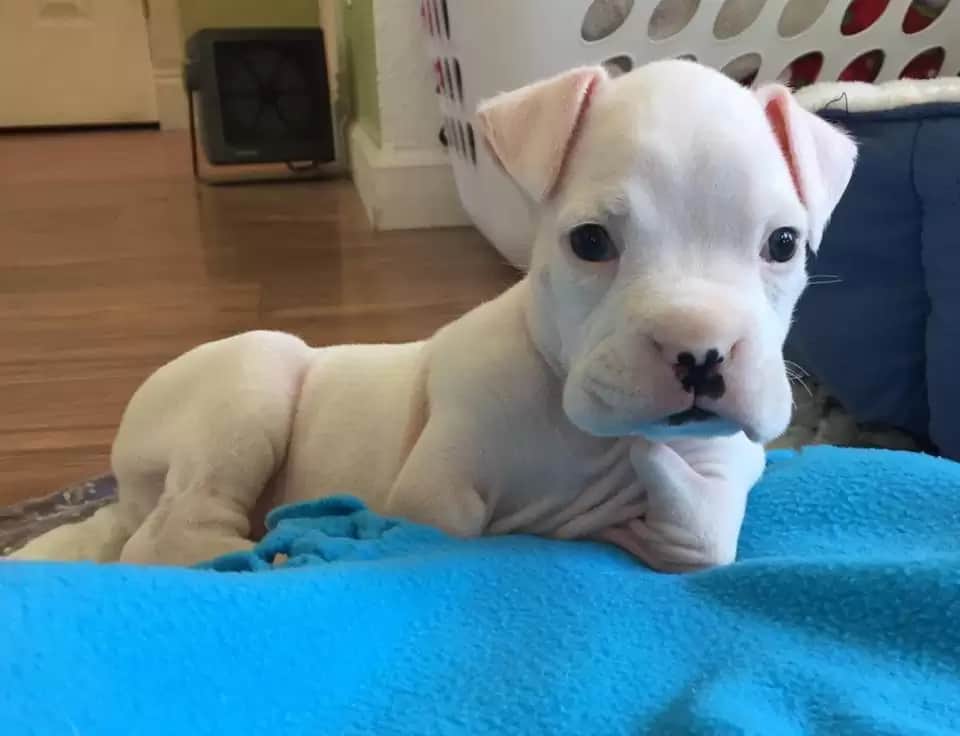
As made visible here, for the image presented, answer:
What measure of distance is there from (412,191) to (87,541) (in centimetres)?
165

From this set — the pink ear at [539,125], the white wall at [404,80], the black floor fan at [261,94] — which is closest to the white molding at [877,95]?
the pink ear at [539,125]

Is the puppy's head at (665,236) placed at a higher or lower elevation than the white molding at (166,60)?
lower

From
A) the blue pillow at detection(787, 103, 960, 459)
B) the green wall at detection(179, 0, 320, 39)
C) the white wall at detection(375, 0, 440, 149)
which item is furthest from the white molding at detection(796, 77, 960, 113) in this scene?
the green wall at detection(179, 0, 320, 39)

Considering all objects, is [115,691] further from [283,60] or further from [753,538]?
[283,60]

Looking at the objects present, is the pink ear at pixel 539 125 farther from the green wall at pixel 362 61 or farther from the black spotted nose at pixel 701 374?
the green wall at pixel 362 61

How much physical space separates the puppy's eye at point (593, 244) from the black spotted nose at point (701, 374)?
108 millimetres

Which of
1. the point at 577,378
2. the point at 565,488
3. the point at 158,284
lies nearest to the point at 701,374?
the point at 577,378

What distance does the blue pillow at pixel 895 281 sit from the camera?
129 centimetres

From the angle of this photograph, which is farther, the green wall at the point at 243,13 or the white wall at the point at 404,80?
the green wall at the point at 243,13

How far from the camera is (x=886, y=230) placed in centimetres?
136

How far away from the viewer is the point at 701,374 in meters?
0.70

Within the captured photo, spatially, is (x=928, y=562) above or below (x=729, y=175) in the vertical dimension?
below

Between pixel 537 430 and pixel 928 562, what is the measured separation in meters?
0.31

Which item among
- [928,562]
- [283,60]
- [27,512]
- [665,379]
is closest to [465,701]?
[665,379]
